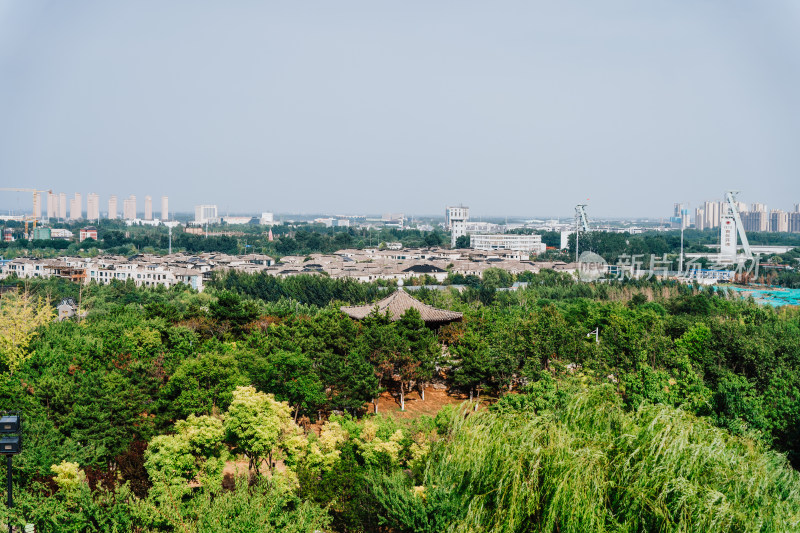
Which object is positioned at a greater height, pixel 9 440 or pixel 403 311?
pixel 9 440

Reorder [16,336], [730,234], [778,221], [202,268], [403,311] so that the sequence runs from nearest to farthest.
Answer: [16,336], [403,311], [202,268], [730,234], [778,221]

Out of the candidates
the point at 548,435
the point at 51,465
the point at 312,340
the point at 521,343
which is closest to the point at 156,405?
the point at 51,465

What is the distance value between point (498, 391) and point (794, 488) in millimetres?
7960

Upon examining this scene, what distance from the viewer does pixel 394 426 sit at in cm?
891

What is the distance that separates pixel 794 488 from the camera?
6.29 m

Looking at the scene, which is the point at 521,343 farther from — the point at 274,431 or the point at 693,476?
the point at 693,476

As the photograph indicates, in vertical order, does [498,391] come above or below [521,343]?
below

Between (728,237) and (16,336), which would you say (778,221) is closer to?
(728,237)

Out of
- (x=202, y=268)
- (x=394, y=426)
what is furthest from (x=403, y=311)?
(x=202, y=268)

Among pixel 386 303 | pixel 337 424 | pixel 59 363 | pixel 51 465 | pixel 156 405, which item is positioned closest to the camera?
pixel 51 465

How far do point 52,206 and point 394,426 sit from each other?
160974 mm

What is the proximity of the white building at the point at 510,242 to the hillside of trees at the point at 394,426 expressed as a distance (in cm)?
5793

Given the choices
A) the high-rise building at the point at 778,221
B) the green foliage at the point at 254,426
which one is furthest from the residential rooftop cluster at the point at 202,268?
the high-rise building at the point at 778,221

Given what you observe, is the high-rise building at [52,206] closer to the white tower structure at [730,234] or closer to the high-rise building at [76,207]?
the high-rise building at [76,207]
